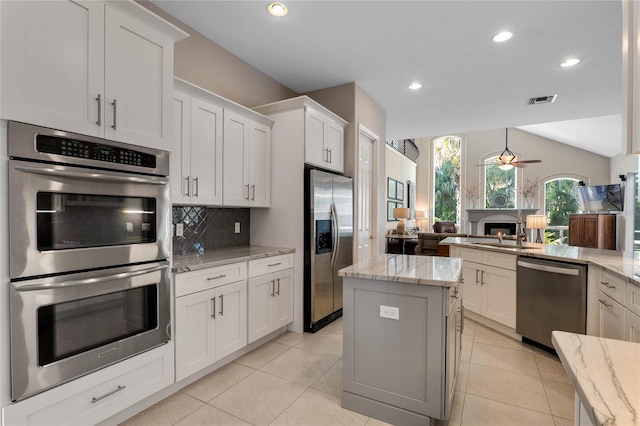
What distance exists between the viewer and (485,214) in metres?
10.0

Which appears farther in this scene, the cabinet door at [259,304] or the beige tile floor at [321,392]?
the cabinet door at [259,304]

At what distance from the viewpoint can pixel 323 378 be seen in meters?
2.43

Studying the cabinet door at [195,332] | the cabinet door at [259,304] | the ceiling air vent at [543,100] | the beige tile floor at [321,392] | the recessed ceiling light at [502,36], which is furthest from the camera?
the ceiling air vent at [543,100]

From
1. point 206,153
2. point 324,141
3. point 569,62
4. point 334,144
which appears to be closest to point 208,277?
point 206,153

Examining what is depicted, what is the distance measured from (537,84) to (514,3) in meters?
2.03

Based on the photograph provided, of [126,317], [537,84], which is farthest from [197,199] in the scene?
[537,84]

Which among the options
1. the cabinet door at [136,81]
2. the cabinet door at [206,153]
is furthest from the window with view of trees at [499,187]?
the cabinet door at [136,81]

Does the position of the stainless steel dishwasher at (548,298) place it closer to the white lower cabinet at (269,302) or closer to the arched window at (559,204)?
the white lower cabinet at (269,302)

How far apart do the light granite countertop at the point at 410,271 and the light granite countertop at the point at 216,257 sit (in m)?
1.03

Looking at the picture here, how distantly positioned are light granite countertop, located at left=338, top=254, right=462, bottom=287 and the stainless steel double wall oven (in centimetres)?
124

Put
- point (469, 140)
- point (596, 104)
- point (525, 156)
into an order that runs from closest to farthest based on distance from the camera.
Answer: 1. point (596, 104)
2. point (525, 156)
3. point (469, 140)

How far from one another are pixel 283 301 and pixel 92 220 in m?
1.95

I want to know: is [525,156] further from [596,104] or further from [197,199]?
[197,199]

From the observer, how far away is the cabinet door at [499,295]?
3162 mm
